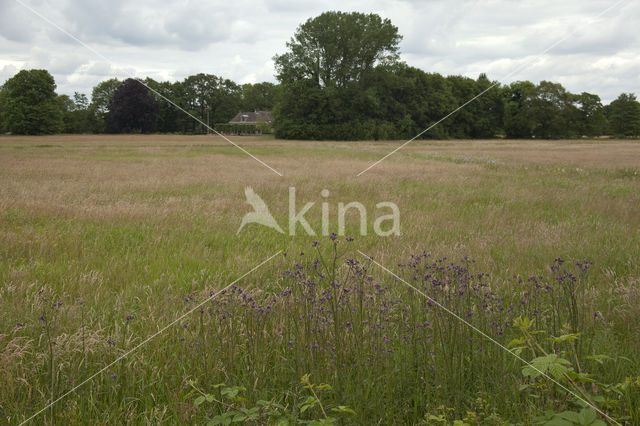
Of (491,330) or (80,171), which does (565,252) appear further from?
(80,171)

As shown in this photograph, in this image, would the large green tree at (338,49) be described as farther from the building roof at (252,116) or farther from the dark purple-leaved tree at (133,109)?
the building roof at (252,116)

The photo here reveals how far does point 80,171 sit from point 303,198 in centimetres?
1103

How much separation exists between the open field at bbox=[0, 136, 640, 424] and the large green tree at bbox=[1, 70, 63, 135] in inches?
325

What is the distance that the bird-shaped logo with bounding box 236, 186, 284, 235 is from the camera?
8.54 meters

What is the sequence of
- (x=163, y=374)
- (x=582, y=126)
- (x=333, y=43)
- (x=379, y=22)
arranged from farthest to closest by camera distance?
(x=379, y=22), (x=333, y=43), (x=582, y=126), (x=163, y=374)

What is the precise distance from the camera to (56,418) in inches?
105

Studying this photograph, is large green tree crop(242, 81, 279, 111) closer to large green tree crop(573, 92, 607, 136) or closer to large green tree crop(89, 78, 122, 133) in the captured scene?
large green tree crop(89, 78, 122, 133)

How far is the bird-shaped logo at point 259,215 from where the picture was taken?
336 inches

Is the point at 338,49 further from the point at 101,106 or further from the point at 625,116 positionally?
the point at 625,116

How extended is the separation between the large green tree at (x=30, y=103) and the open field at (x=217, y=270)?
826 cm

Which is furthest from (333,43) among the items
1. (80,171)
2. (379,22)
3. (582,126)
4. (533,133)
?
(80,171)

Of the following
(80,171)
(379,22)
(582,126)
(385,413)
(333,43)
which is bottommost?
(385,413)

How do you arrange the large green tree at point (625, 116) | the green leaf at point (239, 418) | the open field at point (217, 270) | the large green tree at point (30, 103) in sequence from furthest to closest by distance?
the large green tree at point (625, 116)
the large green tree at point (30, 103)
the open field at point (217, 270)
the green leaf at point (239, 418)

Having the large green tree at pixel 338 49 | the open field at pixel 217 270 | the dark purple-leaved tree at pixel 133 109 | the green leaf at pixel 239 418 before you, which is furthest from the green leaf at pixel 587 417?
the large green tree at pixel 338 49
